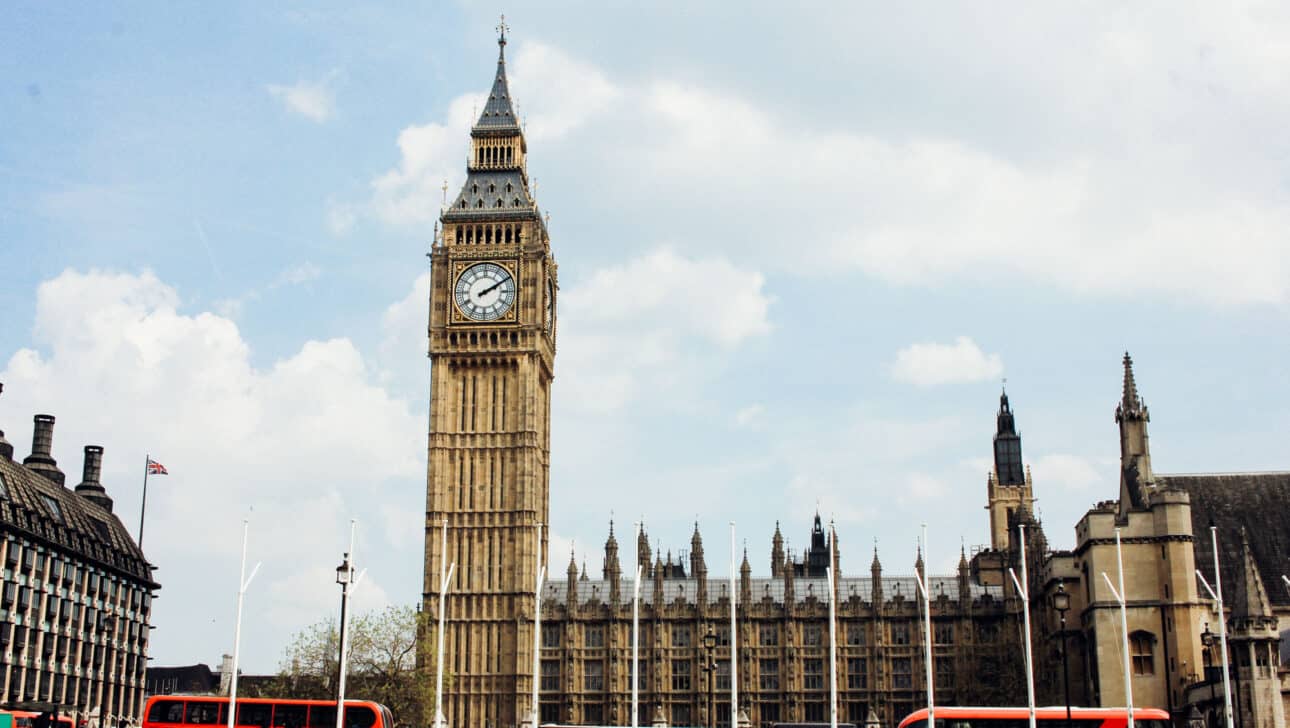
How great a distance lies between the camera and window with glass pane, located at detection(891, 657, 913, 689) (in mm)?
88812

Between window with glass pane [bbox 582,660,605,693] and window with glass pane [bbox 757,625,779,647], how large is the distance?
10.3 m

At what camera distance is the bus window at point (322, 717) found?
49.3 meters

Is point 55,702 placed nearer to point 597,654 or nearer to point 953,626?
point 597,654

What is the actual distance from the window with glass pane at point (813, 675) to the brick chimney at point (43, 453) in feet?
163

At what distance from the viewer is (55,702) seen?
78.0 metres

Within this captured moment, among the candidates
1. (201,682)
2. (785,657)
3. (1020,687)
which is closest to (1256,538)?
(1020,687)

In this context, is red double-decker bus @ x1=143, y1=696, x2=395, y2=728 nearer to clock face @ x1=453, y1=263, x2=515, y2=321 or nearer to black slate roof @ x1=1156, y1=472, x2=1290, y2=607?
black slate roof @ x1=1156, y1=472, x2=1290, y2=607

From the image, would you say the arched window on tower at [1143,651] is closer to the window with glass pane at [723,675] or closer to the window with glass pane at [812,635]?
the window with glass pane at [812,635]

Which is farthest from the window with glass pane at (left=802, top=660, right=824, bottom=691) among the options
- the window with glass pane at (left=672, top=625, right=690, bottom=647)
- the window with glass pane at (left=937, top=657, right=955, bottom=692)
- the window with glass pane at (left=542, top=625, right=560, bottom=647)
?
the window with glass pane at (left=542, top=625, right=560, bottom=647)

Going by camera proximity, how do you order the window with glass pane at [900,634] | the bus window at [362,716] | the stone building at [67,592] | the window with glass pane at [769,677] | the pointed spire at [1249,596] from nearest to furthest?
1. the bus window at [362,716]
2. the pointed spire at [1249,596]
3. the stone building at [67,592]
4. the window with glass pane at [769,677]
5. the window with glass pane at [900,634]

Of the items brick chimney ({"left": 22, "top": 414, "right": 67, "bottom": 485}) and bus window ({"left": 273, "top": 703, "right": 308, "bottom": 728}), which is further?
brick chimney ({"left": 22, "top": 414, "right": 67, "bottom": 485})

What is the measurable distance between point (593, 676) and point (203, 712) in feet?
140

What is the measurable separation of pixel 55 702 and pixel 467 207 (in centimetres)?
4089

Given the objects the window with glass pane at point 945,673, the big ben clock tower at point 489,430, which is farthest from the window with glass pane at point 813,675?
the big ben clock tower at point 489,430
